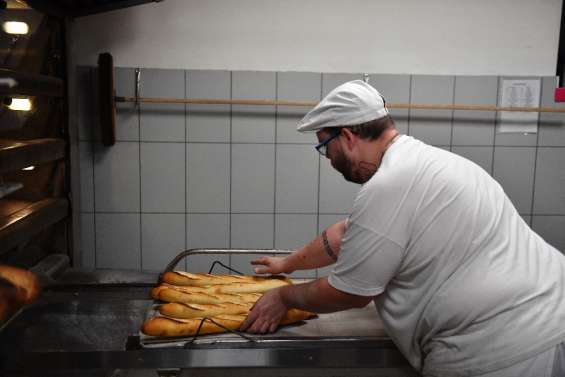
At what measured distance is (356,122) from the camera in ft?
4.52

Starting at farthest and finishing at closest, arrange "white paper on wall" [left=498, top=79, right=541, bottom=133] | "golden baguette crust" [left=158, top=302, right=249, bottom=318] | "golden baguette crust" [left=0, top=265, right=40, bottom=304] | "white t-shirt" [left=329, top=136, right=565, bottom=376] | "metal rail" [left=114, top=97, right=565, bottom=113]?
1. "white paper on wall" [left=498, top=79, right=541, bottom=133]
2. "metal rail" [left=114, top=97, right=565, bottom=113]
3. "golden baguette crust" [left=0, top=265, right=40, bottom=304]
4. "golden baguette crust" [left=158, top=302, right=249, bottom=318]
5. "white t-shirt" [left=329, top=136, right=565, bottom=376]

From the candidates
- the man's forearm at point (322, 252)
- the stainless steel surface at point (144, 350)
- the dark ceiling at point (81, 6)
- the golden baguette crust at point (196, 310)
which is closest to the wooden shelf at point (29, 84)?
the dark ceiling at point (81, 6)

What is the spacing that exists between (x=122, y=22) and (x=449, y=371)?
2.33m

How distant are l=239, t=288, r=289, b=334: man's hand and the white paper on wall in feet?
6.53

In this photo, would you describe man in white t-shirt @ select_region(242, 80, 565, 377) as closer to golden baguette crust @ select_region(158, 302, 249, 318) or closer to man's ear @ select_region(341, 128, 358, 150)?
man's ear @ select_region(341, 128, 358, 150)

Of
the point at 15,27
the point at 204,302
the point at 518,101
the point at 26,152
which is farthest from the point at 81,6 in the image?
the point at 518,101

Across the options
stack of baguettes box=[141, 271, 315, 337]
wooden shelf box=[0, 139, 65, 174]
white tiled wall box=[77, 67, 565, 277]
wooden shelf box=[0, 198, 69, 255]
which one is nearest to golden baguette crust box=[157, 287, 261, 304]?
stack of baguettes box=[141, 271, 315, 337]

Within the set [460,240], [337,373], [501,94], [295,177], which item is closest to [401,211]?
[460,240]

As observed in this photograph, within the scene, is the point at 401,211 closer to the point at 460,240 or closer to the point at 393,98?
the point at 460,240

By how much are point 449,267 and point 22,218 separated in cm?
135

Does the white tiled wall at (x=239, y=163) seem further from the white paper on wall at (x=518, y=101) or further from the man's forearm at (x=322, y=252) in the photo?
the man's forearm at (x=322, y=252)

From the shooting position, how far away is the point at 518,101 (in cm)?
290

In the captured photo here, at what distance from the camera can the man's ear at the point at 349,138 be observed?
140cm

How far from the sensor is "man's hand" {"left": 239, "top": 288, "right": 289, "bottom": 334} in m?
1.49
